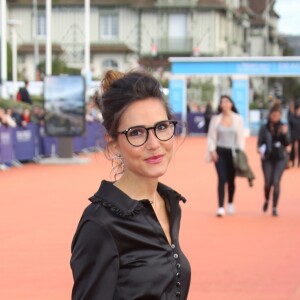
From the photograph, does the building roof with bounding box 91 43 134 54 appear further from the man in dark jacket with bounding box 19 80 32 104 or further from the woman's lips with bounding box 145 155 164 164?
the woman's lips with bounding box 145 155 164 164

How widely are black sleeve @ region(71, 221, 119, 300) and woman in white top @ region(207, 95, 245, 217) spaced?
10.4 metres

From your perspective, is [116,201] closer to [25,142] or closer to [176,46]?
[25,142]

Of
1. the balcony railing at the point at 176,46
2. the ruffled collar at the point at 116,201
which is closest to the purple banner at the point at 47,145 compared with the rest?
the ruffled collar at the point at 116,201

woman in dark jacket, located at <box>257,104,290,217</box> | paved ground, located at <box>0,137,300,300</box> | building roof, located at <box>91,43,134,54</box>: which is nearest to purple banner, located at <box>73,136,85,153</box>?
paved ground, located at <box>0,137,300,300</box>

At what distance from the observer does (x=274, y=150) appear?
13422 mm

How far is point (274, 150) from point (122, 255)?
35.0 ft

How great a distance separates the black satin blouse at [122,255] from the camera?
112 inches

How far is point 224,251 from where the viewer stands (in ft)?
33.4

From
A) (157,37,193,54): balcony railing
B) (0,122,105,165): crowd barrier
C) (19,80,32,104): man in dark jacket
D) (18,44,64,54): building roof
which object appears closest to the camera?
(0,122,105,165): crowd barrier

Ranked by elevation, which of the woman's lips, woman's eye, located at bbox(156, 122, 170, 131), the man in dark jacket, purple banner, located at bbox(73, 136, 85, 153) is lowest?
purple banner, located at bbox(73, 136, 85, 153)

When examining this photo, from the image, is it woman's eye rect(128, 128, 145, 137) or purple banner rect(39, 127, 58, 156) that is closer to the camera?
woman's eye rect(128, 128, 145, 137)

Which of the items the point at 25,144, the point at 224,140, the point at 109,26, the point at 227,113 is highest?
the point at 109,26

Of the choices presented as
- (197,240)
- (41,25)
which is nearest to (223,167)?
(197,240)

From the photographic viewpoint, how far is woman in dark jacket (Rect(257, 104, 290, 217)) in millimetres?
13414
